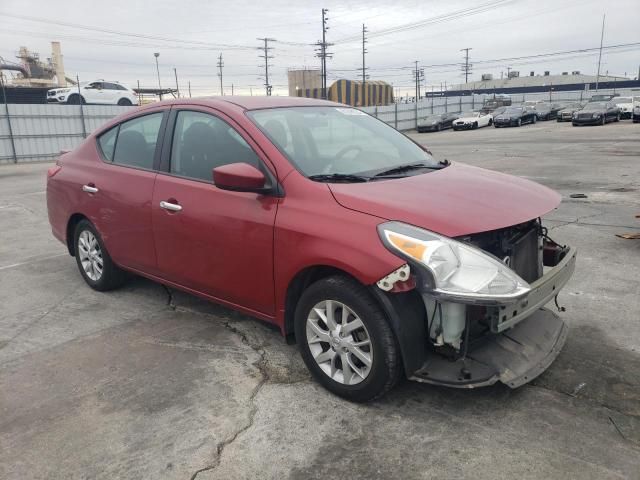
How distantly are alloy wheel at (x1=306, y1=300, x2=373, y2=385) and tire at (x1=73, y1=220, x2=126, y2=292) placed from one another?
8.02ft

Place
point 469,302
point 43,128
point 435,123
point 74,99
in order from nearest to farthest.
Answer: point 469,302, point 43,128, point 74,99, point 435,123

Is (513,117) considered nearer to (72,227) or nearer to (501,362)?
(72,227)

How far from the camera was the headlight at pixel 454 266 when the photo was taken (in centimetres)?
253

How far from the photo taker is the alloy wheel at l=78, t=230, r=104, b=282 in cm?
480

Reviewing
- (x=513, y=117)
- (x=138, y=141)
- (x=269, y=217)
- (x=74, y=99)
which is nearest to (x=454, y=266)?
(x=269, y=217)

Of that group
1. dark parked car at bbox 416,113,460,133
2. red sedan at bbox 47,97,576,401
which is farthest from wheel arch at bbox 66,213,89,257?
dark parked car at bbox 416,113,460,133

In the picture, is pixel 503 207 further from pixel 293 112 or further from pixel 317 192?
pixel 293 112

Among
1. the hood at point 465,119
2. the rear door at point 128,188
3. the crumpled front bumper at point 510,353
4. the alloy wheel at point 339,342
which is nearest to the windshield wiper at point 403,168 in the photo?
the alloy wheel at point 339,342

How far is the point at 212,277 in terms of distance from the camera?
360 centimetres

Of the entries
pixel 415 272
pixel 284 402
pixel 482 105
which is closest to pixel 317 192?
pixel 415 272

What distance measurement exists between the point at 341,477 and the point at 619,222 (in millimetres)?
6243

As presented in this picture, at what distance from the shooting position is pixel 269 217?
3.16 meters

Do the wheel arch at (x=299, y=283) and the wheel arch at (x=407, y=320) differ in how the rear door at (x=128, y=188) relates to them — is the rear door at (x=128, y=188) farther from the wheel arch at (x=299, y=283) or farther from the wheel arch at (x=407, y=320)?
the wheel arch at (x=407, y=320)

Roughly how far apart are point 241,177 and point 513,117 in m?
35.8
